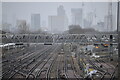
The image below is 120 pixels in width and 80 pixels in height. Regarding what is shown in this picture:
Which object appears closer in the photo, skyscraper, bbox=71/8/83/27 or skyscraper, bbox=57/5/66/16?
skyscraper, bbox=57/5/66/16

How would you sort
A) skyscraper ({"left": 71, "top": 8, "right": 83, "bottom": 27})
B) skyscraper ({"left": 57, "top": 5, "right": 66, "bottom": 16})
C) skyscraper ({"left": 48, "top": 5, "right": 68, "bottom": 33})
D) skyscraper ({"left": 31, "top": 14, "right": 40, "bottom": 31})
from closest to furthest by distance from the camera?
skyscraper ({"left": 48, "top": 5, "right": 68, "bottom": 33}) < skyscraper ({"left": 57, "top": 5, "right": 66, "bottom": 16}) < skyscraper ({"left": 71, "top": 8, "right": 83, "bottom": 27}) < skyscraper ({"left": 31, "top": 14, "right": 40, "bottom": 31})

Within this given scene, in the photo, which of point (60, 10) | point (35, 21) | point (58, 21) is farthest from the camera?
point (35, 21)

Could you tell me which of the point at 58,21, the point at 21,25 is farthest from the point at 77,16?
the point at 21,25

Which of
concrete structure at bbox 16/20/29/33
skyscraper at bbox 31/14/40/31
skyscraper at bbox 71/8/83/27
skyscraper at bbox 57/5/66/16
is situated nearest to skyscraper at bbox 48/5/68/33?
A: skyscraper at bbox 57/5/66/16

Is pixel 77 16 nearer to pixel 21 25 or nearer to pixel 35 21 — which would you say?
pixel 35 21

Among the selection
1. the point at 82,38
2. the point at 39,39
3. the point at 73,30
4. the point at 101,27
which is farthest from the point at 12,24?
the point at 101,27

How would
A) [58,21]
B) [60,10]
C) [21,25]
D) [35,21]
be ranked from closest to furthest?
[58,21] → [60,10] → [35,21] → [21,25]

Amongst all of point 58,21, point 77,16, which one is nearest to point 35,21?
point 58,21

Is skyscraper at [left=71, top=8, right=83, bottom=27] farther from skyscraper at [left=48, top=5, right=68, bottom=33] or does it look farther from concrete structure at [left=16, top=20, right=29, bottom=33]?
concrete structure at [left=16, top=20, right=29, bottom=33]

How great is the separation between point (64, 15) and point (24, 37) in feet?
6.54

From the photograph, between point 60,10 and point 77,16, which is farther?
point 77,16

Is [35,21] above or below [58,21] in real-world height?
above

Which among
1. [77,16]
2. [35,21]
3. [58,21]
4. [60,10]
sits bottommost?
[58,21]

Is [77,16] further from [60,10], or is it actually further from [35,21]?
[35,21]
